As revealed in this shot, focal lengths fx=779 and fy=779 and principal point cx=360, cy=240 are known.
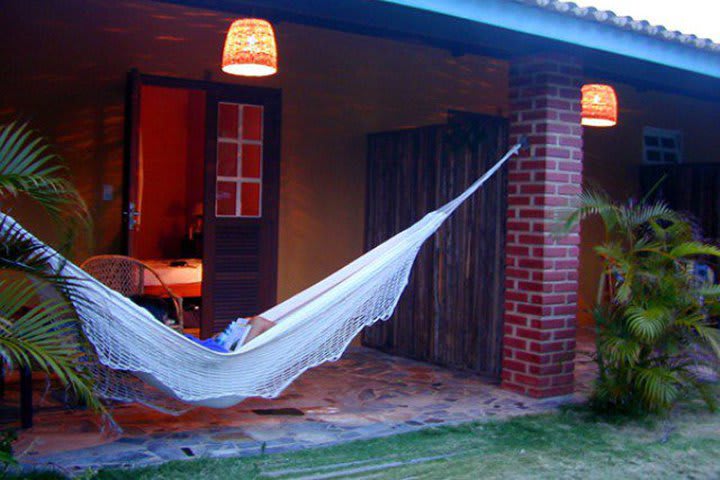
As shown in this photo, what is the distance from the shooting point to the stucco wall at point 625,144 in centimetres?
753

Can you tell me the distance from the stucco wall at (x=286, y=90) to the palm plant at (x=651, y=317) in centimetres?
221

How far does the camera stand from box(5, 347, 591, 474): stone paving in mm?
3283

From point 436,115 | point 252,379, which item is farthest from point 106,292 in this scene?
point 436,115

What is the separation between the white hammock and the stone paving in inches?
8.9

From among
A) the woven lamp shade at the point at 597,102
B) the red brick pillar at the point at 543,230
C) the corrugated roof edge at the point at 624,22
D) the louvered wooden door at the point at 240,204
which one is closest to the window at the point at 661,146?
the woven lamp shade at the point at 597,102

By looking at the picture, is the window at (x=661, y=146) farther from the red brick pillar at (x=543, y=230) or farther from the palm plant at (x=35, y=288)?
the palm plant at (x=35, y=288)

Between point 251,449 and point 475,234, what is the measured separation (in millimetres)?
2227

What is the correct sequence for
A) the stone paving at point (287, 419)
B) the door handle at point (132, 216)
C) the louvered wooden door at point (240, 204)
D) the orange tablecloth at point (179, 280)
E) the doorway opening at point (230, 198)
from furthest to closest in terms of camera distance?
the orange tablecloth at point (179, 280)
the louvered wooden door at point (240, 204)
the doorway opening at point (230, 198)
the door handle at point (132, 216)
the stone paving at point (287, 419)

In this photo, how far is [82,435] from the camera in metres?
3.47

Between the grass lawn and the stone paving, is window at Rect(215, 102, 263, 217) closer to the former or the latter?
the stone paving

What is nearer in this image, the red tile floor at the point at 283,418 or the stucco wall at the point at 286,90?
the red tile floor at the point at 283,418

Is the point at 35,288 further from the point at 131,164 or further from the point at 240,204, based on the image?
the point at 240,204

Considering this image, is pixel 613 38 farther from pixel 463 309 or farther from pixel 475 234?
pixel 463 309

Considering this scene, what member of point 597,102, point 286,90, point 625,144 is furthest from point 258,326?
point 625,144
